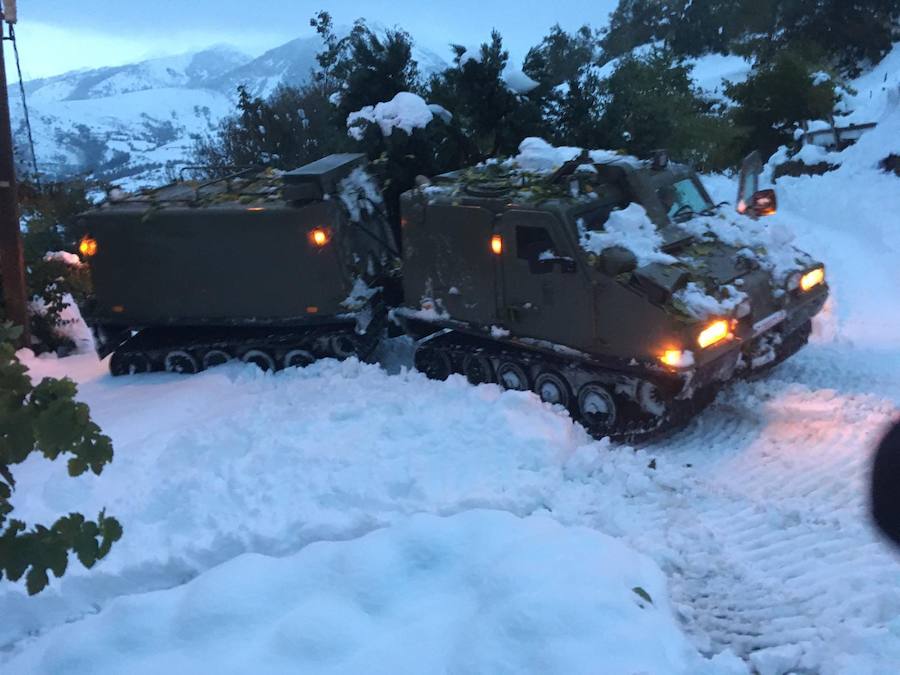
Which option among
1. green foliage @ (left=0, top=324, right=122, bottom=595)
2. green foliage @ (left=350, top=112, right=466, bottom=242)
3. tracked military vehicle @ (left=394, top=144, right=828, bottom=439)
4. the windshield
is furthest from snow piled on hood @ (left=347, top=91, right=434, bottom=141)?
green foliage @ (left=0, top=324, right=122, bottom=595)

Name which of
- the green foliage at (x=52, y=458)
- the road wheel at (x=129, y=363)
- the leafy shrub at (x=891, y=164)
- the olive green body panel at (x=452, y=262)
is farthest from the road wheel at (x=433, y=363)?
the leafy shrub at (x=891, y=164)

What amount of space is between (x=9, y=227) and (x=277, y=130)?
49.3 ft

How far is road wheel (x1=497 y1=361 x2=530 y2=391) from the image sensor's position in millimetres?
8422

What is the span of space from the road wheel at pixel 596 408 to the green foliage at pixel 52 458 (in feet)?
17.9

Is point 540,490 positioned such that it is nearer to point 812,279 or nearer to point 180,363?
point 812,279

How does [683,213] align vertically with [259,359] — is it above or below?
above

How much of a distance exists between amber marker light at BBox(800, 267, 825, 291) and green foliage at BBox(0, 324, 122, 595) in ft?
23.4

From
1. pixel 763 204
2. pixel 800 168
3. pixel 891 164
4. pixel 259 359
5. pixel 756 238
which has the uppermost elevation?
pixel 763 204

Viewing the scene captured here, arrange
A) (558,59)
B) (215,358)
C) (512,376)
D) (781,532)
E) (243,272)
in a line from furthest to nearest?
(558,59) → (215,358) → (243,272) → (512,376) → (781,532)

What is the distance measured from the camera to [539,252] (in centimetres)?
792

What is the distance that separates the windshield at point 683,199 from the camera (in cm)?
859

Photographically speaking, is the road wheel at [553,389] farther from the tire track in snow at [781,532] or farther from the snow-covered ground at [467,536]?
the tire track in snow at [781,532]

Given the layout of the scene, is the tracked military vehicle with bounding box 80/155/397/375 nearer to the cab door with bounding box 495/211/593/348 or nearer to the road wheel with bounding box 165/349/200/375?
the road wheel with bounding box 165/349/200/375

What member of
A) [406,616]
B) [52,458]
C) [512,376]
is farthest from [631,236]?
[52,458]
